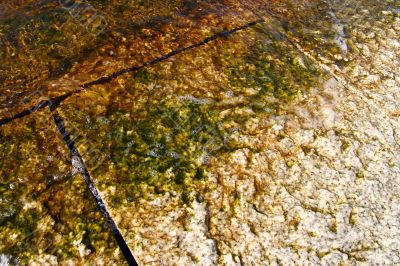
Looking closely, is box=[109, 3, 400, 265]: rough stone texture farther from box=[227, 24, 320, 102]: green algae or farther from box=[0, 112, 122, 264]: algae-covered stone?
box=[0, 112, 122, 264]: algae-covered stone

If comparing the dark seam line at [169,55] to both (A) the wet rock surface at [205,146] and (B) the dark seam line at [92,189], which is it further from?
(B) the dark seam line at [92,189]

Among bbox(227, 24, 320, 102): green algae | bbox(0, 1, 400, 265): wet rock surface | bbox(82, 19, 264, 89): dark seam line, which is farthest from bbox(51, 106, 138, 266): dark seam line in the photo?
bbox(227, 24, 320, 102): green algae

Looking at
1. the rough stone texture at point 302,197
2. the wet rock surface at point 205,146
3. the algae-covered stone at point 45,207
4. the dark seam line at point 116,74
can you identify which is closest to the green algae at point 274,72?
the wet rock surface at point 205,146

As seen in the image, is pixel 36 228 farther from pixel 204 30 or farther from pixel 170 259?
pixel 204 30

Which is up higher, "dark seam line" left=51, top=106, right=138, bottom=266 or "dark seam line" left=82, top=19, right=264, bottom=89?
"dark seam line" left=82, top=19, right=264, bottom=89

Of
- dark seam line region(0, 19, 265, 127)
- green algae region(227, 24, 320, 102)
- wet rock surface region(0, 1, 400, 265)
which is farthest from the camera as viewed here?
green algae region(227, 24, 320, 102)

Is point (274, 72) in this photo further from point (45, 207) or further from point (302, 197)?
point (45, 207)

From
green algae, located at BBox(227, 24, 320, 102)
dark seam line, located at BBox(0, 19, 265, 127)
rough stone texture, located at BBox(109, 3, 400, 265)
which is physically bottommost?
rough stone texture, located at BBox(109, 3, 400, 265)

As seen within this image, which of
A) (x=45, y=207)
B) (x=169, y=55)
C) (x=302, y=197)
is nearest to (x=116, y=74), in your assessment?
(x=169, y=55)
